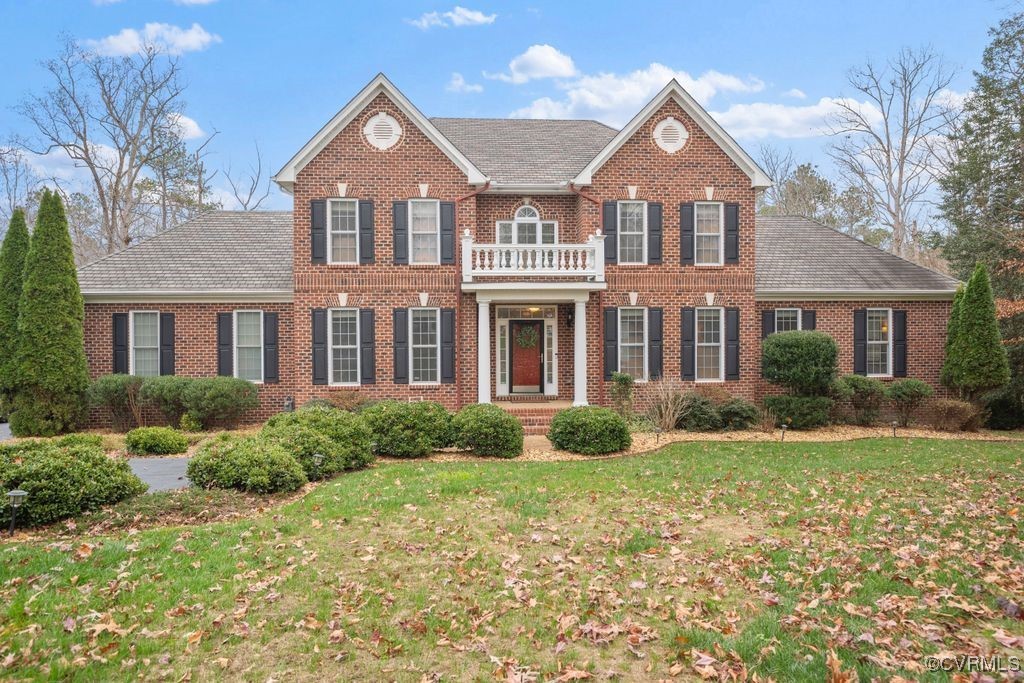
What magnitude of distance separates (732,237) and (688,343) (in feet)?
10.2

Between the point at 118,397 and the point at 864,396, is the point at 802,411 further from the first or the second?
the point at 118,397

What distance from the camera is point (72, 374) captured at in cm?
1449

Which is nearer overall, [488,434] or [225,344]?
[488,434]

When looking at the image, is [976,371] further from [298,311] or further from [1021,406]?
[298,311]

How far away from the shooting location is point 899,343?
17.2 m

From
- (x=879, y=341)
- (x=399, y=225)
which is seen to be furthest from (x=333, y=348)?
(x=879, y=341)

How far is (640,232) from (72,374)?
14660 mm

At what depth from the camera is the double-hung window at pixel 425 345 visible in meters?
15.8

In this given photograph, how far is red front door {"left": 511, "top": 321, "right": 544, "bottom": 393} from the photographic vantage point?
55.1 feet

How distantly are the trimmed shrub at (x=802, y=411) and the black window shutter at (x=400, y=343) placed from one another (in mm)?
9621

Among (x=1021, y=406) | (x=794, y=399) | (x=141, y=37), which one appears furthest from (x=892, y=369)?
(x=141, y=37)

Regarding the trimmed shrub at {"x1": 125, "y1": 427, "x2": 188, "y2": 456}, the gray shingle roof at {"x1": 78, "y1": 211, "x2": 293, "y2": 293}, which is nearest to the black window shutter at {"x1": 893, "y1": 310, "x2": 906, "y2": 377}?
the gray shingle roof at {"x1": 78, "y1": 211, "x2": 293, "y2": 293}

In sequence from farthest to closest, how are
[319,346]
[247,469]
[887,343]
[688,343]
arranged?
[887,343] < [688,343] < [319,346] < [247,469]

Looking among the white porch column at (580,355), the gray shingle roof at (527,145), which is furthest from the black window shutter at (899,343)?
the gray shingle roof at (527,145)
